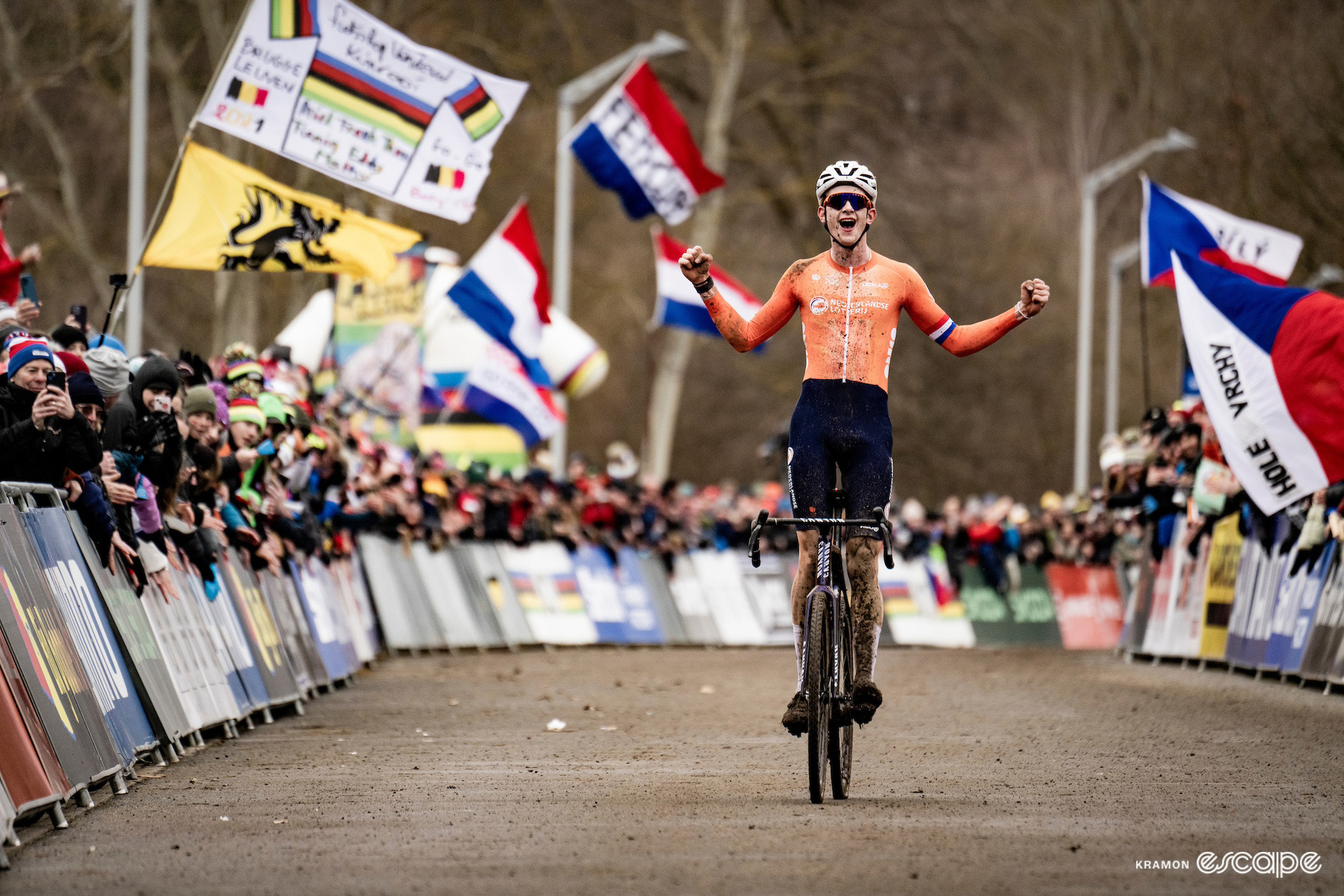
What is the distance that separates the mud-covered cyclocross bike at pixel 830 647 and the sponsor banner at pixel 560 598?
16475 millimetres

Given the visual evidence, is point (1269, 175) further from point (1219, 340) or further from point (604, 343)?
point (604, 343)

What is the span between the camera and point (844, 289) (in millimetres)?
10086

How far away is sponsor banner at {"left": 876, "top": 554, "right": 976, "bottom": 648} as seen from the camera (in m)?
30.1

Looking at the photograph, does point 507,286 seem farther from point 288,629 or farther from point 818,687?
point 818,687

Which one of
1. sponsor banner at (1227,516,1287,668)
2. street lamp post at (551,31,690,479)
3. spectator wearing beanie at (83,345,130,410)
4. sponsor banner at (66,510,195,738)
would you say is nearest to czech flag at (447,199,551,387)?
street lamp post at (551,31,690,479)

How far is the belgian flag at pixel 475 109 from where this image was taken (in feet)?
58.9

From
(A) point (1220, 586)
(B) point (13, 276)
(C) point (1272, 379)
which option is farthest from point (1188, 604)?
(B) point (13, 276)

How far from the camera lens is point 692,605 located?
29.1 metres

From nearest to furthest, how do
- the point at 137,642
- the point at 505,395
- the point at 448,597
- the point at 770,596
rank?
the point at 137,642 < the point at 448,597 < the point at 505,395 < the point at 770,596

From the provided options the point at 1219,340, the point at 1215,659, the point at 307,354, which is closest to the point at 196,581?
the point at 1219,340

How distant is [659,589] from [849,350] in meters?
19.0

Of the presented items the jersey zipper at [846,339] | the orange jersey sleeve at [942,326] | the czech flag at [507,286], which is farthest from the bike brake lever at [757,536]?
the czech flag at [507,286]

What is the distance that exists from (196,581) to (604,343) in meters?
39.8

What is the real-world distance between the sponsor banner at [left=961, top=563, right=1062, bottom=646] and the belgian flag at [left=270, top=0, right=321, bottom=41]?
15.8 meters
